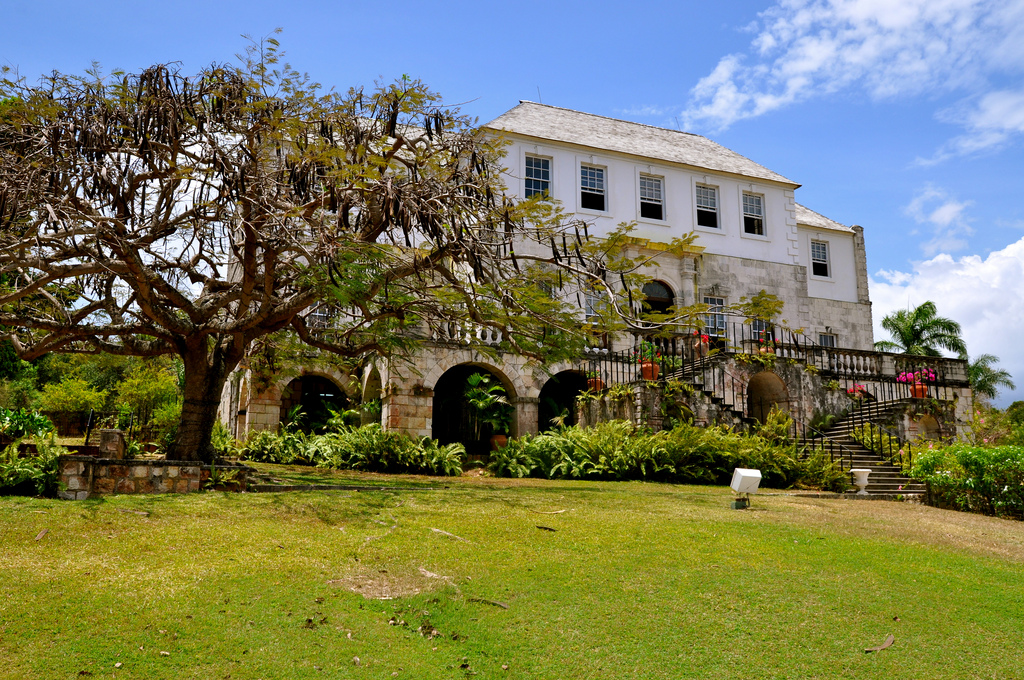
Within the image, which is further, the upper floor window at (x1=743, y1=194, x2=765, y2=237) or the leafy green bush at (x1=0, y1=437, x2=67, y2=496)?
the upper floor window at (x1=743, y1=194, x2=765, y2=237)

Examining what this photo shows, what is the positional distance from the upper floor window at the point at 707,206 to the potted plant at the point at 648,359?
7.91 metres

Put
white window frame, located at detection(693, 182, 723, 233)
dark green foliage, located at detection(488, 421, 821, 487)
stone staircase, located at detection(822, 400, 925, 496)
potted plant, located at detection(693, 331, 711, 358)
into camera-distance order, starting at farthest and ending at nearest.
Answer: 1. white window frame, located at detection(693, 182, 723, 233)
2. potted plant, located at detection(693, 331, 711, 358)
3. dark green foliage, located at detection(488, 421, 821, 487)
4. stone staircase, located at detection(822, 400, 925, 496)

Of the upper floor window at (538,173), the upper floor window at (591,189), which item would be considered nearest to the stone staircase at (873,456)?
the upper floor window at (591,189)

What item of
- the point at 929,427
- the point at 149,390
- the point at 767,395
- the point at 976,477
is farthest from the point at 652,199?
the point at 149,390

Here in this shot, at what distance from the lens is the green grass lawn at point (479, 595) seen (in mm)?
4980

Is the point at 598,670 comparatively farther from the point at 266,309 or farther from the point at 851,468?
the point at 851,468

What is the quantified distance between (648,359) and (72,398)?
23.9 metres

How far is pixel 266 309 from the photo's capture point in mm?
11430

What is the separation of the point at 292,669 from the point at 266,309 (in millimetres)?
7502

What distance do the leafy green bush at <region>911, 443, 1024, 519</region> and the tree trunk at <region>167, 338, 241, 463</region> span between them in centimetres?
1191

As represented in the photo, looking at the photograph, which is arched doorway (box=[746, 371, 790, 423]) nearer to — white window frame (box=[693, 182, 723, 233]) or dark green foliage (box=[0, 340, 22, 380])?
white window frame (box=[693, 182, 723, 233])

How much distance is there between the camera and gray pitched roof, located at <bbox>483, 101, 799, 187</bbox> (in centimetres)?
2477

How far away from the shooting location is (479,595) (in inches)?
239

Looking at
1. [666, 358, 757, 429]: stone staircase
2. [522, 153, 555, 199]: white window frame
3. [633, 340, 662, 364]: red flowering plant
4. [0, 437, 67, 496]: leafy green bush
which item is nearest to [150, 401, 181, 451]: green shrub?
[0, 437, 67, 496]: leafy green bush
